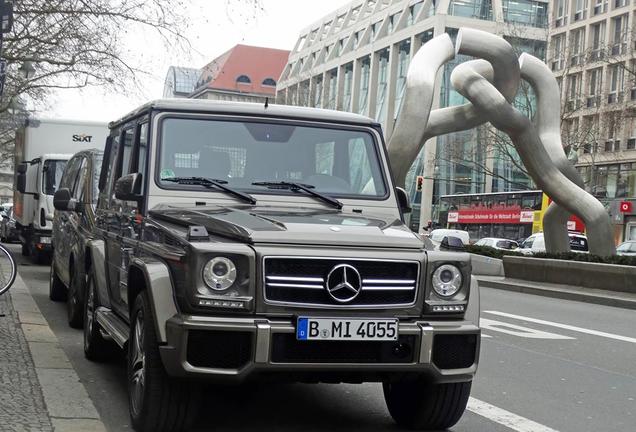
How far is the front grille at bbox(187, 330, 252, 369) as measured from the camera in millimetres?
5035

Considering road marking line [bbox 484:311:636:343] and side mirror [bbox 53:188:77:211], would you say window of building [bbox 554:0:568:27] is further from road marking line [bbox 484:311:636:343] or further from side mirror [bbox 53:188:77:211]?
side mirror [bbox 53:188:77:211]

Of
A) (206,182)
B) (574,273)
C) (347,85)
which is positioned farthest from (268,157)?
(347,85)

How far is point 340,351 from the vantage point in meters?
5.23

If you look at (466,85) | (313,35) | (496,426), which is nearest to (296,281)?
(496,426)

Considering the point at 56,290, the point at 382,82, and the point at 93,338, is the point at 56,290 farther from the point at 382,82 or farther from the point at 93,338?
the point at 382,82

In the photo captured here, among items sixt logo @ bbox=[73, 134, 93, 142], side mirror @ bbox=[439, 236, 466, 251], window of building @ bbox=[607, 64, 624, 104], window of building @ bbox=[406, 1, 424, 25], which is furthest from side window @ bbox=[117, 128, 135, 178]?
window of building @ bbox=[406, 1, 424, 25]

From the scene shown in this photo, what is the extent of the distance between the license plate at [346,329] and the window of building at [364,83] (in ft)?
291

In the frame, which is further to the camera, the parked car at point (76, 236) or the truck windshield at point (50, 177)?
the truck windshield at point (50, 177)

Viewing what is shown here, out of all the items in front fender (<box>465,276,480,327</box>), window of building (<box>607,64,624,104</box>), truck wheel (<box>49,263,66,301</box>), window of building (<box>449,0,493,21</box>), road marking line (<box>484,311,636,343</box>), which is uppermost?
window of building (<box>449,0,493,21</box>)

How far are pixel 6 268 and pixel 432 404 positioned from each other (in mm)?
8069

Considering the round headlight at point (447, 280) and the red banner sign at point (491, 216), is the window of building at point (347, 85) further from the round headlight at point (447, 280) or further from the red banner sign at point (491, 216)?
the round headlight at point (447, 280)

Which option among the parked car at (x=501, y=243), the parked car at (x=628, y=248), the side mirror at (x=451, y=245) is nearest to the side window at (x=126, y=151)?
the side mirror at (x=451, y=245)

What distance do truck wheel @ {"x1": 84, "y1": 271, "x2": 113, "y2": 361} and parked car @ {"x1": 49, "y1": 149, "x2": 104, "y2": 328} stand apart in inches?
27.0

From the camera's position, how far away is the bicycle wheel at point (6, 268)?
473 inches
